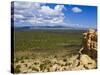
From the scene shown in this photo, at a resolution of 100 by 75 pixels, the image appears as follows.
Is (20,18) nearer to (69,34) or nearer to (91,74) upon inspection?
(69,34)

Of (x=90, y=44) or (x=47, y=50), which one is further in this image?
(x=90, y=44)

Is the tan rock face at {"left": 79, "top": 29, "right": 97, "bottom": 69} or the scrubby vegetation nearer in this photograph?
the scrubby vegetation

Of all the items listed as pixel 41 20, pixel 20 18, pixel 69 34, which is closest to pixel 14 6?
pixel 20 18

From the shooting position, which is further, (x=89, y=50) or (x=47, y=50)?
(x=89, y=50)

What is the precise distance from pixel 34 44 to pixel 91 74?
71cm

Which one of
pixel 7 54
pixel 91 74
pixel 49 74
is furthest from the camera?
pixel 91 74

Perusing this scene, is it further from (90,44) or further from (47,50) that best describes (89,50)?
(47,50)

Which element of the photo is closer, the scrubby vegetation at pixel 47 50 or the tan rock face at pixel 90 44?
the scrubby vegetation at pixel 47 50

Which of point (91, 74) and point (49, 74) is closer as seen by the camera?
point (49, 74)

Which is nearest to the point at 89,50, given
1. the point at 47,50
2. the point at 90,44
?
the point at 90,44

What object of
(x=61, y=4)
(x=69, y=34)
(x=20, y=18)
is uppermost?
(x=61, y=4)

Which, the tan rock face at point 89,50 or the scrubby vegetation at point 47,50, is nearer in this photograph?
the scrubby vegetation at point 47,50

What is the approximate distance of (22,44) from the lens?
218 centimetres

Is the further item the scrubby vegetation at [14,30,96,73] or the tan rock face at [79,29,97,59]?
the tan rock face at [79,29,97,59]
